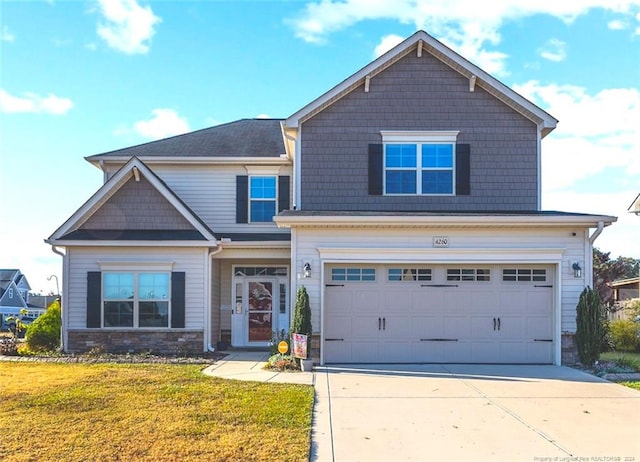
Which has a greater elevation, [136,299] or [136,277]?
[136,277]

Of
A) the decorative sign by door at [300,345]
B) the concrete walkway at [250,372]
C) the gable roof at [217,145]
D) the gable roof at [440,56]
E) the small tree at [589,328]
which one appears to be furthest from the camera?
the gable roof at [217,145]

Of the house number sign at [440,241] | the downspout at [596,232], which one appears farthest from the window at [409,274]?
the downspout at [596,232]

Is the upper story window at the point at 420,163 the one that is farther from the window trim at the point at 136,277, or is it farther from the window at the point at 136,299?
the window at the point at 136,299

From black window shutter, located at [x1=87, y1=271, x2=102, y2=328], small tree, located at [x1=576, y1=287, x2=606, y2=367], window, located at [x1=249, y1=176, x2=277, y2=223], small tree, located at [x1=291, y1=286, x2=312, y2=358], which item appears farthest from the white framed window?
black window shutter, located at [x1=87, y1=271, x2=102, y2=328]

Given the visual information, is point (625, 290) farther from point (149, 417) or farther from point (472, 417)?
point (149, 417)

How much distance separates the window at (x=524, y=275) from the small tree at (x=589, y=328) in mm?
909

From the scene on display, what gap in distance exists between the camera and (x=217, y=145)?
16.7 meters

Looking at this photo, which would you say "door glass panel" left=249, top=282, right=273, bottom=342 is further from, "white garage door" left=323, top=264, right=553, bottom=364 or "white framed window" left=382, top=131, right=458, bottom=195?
"white framed window" left=382, top=131, right=458, bottom=195

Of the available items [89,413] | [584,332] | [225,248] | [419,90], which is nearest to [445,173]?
[419,90]

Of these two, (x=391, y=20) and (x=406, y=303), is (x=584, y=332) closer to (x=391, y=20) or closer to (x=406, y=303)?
(x=406, y=303)

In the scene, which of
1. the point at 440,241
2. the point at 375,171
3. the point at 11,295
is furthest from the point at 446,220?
the point at 11,295

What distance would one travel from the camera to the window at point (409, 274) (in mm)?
12664

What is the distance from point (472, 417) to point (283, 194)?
9348mm

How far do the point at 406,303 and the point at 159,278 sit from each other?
6.01m
